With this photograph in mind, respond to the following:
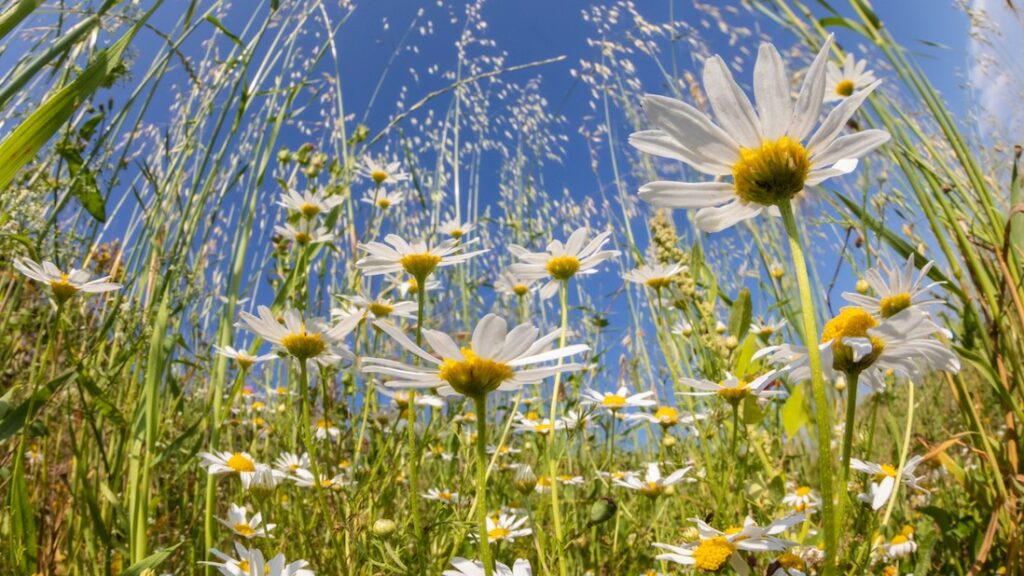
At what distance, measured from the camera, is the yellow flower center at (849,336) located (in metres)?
0.49

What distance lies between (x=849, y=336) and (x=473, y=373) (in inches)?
11.7

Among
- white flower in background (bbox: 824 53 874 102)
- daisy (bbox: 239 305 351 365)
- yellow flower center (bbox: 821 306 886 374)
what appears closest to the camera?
yellow flower center (bbox: 821 306 886 374)

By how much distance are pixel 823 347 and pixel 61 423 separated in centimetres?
146

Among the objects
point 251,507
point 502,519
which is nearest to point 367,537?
point 502,519

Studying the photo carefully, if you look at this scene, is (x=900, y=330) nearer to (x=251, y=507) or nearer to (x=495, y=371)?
(x=495, y=371)

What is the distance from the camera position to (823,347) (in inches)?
19.2

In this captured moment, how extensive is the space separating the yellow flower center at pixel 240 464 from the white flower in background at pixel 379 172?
2.48 ft

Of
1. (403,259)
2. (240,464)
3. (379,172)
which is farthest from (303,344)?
(379,172)

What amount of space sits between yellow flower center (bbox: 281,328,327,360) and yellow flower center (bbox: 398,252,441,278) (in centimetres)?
15

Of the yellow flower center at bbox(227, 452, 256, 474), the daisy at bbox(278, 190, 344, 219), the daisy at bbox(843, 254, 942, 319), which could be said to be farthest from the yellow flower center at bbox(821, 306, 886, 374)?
the daisy at bbox(278, 190, 344, 219)

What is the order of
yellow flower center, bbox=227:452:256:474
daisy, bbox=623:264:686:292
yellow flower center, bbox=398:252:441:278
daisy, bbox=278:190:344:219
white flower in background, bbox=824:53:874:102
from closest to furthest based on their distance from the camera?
yellow flower center, bbox=398:252:441:278 → yellow flower center, bbox=227:452:256:474 → daisy, bbox=623:264:686:292 → daisy, bbox=278:190:344:219 → white flower in background, bbox=824:53:874:102

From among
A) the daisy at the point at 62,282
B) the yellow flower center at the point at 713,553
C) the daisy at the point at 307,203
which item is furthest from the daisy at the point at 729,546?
the daisy at the point at 307,203

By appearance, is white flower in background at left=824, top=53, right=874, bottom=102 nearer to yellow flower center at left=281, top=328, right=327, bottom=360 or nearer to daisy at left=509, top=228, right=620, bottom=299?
daisy at left=509, top=228, right=620, bottom=299

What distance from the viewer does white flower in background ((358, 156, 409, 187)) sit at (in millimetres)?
1591
